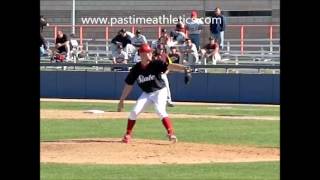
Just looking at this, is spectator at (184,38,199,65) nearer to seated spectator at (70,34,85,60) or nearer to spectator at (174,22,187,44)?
spectator at (174,22,187,44)

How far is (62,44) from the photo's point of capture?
100 feet

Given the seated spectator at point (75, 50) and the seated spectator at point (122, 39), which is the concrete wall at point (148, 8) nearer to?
the seated spectator at point (75, 50)

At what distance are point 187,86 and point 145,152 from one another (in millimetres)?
16145

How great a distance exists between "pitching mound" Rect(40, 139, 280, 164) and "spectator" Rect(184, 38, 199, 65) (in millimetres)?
13916

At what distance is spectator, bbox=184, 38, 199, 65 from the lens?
27.7m

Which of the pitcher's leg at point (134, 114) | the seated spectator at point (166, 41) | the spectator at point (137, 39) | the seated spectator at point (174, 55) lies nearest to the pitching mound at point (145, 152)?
the pitcher's leg at point (134, 114)

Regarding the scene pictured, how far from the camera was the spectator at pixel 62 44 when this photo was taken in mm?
30219

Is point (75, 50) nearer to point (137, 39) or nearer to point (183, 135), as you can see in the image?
point (137, 39)

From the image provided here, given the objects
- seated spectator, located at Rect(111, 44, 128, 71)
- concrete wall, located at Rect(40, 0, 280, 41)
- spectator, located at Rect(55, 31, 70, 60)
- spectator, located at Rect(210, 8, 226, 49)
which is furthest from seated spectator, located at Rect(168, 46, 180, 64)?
concrete wall, located at Rect(40, 0, 280, 41)

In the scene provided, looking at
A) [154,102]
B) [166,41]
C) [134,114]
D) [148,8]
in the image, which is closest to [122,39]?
[166,41]

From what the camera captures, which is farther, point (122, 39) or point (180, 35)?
point (122, 39)
